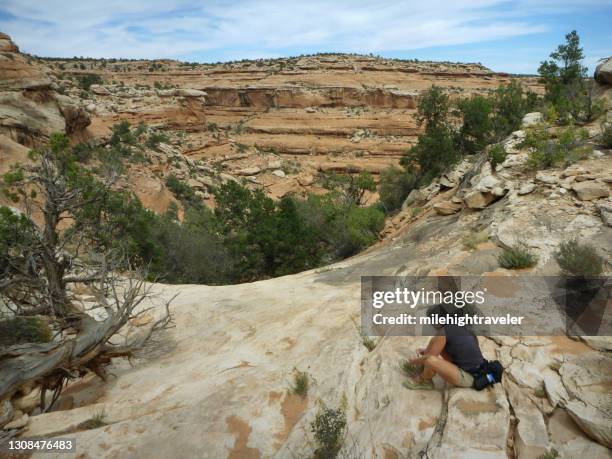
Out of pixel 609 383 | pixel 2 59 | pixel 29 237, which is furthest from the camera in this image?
pixel 2 59

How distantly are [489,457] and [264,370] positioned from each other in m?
3.00

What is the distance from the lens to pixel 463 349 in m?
4.06

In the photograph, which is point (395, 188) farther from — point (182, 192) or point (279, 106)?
point (279, 106)

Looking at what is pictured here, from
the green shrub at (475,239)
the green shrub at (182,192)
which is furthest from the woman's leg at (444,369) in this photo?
the green shrub at (182,192)

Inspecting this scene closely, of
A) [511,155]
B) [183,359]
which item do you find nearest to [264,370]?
[183,359]

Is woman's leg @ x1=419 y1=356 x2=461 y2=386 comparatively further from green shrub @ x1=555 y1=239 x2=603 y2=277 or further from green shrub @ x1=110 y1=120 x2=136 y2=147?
green shrub @ x1=110 y1=120 x2=136 y2=147

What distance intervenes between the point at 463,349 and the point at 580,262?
2529 mm

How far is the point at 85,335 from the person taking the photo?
5.72 metres

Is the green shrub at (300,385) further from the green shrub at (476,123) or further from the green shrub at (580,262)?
the green shrub at (476,123)

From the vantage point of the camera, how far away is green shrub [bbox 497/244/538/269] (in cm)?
620

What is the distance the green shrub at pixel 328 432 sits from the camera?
12.8 feet

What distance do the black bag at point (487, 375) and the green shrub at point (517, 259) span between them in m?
2.69

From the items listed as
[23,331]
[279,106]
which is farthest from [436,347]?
[279,106]

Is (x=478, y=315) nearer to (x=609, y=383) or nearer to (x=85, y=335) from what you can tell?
(x=609, y=383)
